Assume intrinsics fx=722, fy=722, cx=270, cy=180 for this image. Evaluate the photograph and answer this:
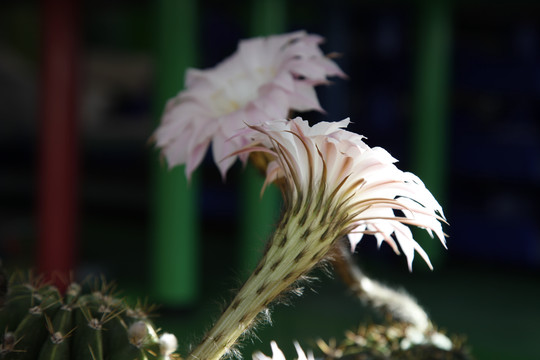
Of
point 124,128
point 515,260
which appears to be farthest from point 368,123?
point 124,128

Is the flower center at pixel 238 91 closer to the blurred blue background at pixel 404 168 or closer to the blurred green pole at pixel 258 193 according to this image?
the blurred blue background at pixel 404 168

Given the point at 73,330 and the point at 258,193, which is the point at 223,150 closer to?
the point at 73,330

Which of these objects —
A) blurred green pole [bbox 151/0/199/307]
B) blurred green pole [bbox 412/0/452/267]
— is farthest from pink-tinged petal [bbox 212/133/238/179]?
blurred green pole [bbox 412/0/452/267]

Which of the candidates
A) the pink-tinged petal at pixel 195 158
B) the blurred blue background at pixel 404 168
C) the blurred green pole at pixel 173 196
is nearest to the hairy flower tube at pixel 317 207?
the pink-tinged petal at pixel 195 158

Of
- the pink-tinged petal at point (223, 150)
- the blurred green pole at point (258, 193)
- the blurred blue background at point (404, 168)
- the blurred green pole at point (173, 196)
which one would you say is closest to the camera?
the pink-tinged petal at point (223, 150)

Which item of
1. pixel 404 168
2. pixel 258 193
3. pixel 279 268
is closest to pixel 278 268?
pixel 279 268
